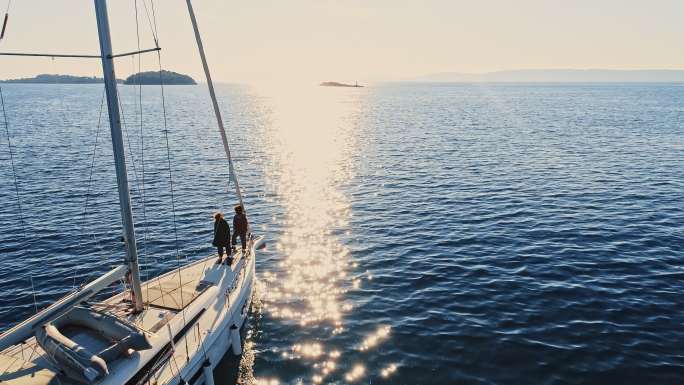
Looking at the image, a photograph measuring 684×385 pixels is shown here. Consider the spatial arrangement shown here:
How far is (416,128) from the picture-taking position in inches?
3366

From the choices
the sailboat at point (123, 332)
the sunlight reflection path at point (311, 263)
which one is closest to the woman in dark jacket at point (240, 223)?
the sunlight reflection path at point (311, 263)

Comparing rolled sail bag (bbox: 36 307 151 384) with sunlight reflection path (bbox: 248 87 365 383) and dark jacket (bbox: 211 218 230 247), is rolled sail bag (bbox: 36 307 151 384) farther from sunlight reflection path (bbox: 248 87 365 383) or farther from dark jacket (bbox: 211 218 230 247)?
dark jacket (bbox: 211 218 230 247)

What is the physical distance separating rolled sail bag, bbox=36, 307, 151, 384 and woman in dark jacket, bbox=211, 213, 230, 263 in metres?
6.63

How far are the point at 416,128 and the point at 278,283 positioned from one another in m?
67.8

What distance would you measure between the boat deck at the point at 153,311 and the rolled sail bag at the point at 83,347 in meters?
0.40

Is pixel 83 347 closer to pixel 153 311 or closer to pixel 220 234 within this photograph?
pixel 153 311

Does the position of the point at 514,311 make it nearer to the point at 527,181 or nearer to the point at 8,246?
the point at 527,181

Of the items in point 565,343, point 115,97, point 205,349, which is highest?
point 115,97

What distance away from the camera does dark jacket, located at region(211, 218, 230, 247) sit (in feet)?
61.7

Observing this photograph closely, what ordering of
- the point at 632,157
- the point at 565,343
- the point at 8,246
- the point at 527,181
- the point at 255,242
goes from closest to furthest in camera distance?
the point at 565,343
the point at 255,242
the point at 8,246
the point at 527,181
the point at 632,157

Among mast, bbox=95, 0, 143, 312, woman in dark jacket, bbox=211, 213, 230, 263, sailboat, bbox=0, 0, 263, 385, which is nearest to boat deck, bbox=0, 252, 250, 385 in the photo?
sailboat, bbox=0, 0, 263, 385

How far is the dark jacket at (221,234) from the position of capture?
61.7ft

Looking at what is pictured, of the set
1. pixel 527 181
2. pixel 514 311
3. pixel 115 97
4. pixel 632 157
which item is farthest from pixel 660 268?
pixel 632 157

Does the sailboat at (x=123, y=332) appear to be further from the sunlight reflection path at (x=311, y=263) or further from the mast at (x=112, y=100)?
the sunlight reflection path at (x=311, y=263)
